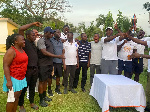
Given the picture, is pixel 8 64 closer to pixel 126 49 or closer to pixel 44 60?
pixel 44 60

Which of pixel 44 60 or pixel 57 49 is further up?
pixel 57 49

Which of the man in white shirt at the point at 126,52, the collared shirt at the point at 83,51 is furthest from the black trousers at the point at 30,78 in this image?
the man in white shirt at the point at 126,52

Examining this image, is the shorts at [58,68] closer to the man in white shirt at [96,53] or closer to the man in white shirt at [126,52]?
the man in white shirt at [96,53]

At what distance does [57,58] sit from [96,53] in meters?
1.40

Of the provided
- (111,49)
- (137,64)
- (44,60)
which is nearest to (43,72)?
(44,60)

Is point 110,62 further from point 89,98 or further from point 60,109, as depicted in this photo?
point 60,109

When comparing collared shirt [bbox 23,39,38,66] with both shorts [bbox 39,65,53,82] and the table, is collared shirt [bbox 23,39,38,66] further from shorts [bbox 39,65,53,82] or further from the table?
the table

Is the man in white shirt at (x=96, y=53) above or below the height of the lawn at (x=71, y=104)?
above

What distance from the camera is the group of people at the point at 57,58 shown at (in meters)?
3.24

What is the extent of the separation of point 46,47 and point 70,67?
1357 mm

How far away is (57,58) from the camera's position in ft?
17.4

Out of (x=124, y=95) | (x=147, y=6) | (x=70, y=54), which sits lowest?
(x=124, y=95)

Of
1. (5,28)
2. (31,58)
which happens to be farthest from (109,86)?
(5,28)

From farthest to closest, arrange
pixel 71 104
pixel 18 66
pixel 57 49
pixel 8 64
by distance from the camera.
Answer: pixel 57 49 < pixel 71 104 < pixel 18 66 < pixel 8 64
